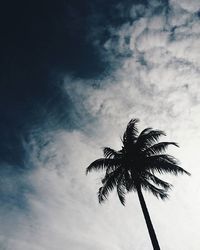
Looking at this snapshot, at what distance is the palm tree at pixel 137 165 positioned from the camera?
16109mm

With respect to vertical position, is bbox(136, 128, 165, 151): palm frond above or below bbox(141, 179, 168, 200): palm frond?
above

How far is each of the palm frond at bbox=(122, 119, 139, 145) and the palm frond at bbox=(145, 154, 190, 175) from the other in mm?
1951

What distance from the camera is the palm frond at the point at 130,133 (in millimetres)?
17575

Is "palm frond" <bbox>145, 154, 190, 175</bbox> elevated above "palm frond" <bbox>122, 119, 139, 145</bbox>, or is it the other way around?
"palm frond" <bbox>122, 119, 139, 145</bbox>

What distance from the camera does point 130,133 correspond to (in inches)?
701

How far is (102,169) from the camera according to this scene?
17.4m

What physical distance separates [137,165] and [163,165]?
1.65 metres

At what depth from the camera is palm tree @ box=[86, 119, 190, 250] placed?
16.1 meters

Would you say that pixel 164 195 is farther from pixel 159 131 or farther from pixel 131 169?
pixel 159 131

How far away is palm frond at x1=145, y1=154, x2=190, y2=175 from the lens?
52.7ft

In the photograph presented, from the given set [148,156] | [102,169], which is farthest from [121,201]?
[148,156]

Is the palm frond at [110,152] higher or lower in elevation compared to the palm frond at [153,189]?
higher

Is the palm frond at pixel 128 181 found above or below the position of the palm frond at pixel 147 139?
below

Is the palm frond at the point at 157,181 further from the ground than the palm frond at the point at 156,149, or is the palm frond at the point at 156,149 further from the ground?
the palm frond at the point at 156,149
